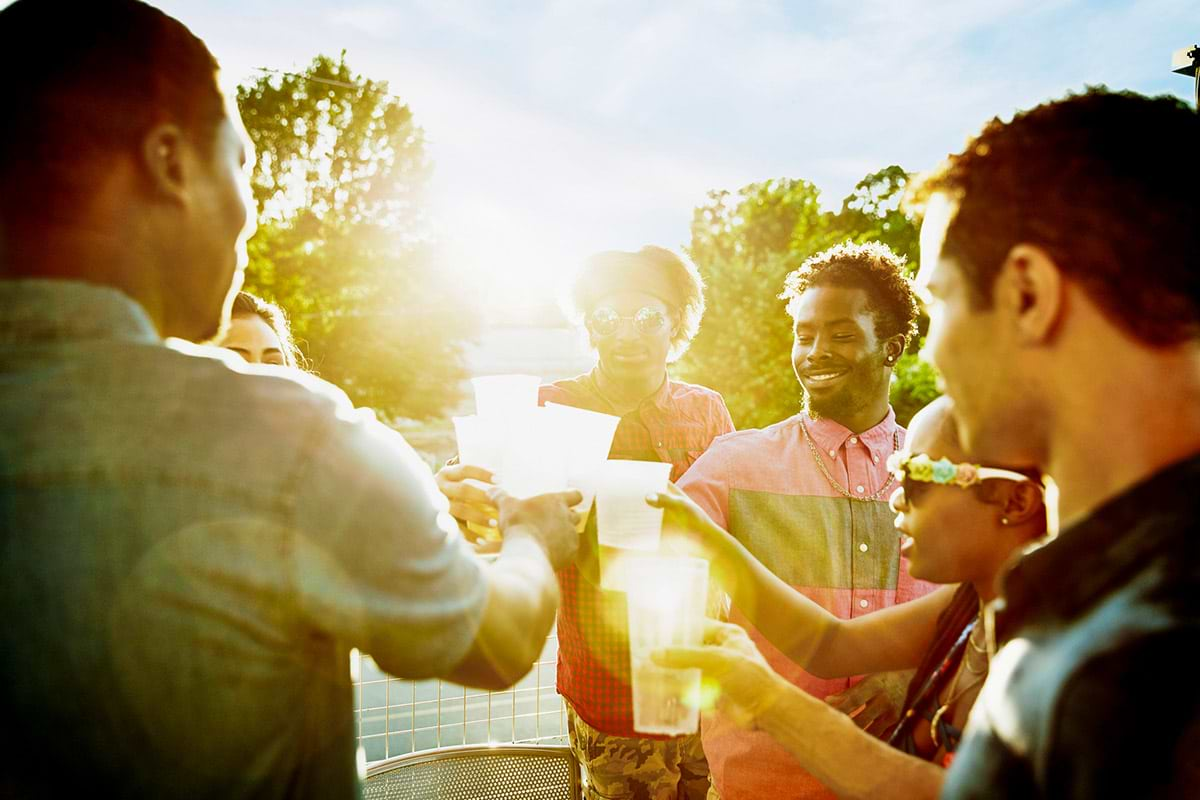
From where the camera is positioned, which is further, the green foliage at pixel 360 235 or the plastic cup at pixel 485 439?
the green foliage at pixel 360 235

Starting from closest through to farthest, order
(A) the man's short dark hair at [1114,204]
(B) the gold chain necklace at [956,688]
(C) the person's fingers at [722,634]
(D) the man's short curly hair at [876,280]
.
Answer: (A) the man's short dark hair at [1114,204], (B) the gold chain necklace at [956,688], (C) the person's fingers at [722,634], (D) the man's short curly hair at [876,280]

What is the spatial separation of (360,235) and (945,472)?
20.6m

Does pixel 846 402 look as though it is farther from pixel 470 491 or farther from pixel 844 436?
pixel 470 491

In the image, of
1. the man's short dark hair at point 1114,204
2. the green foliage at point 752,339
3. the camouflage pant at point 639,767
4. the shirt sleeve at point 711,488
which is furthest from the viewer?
the green foliage at point 752,339

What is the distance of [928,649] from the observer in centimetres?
219

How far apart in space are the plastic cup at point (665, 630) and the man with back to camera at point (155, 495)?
694 millimetres

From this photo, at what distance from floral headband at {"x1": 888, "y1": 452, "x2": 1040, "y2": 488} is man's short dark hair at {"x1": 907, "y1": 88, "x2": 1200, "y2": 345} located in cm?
85

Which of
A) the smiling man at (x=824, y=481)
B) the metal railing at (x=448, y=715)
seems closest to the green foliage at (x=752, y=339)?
the metal railing at (x=448, y=715)

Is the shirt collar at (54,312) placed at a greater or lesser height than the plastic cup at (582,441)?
greater

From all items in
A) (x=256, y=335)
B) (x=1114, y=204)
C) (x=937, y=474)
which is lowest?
(x=937, y=474)

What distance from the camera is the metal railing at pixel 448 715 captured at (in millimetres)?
5972

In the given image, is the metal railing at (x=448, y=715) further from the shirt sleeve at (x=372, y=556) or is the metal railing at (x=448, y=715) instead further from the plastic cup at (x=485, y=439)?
the shirt sleeve at (x=372, y=556)

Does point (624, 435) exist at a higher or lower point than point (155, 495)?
lower

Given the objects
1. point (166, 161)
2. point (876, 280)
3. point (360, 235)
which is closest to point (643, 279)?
point (876, 280)
